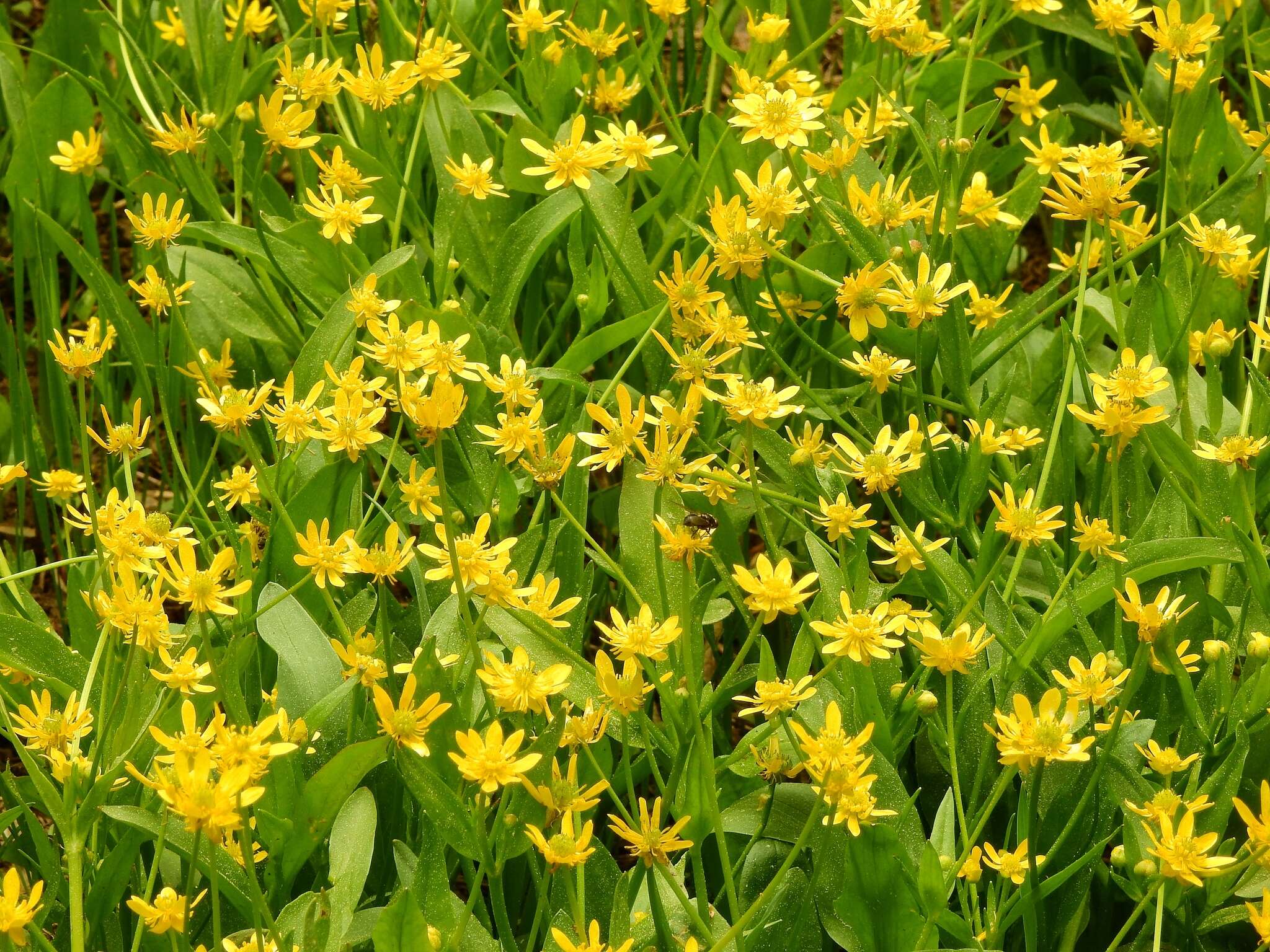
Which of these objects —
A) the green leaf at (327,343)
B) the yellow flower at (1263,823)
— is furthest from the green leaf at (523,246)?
Result: the yellow flower at (1263,823)

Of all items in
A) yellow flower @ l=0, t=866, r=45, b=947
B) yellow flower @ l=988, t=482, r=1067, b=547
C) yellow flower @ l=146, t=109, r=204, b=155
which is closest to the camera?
yellow flower @ l=0, t=866, r=45, b=947

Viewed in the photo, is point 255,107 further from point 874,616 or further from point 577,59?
point 874,616

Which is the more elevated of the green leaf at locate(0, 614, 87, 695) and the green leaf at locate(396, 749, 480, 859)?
the green leaf at locate(0, 614, 87, 695)

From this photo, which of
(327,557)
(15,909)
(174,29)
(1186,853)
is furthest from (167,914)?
(174,29)

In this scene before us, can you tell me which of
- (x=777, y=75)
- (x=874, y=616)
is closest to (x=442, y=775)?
(x=874, y=616)

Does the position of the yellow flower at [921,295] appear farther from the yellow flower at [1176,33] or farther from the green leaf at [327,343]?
the green leaf at [327,343]

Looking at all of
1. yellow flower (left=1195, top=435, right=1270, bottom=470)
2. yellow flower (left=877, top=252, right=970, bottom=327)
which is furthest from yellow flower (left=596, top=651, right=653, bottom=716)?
yellow flower (left=1195, top=435, right=1270, bottom=470)

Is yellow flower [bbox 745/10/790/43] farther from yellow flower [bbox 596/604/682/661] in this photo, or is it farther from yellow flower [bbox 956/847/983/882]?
yellow flower [bbox 956/847/983/882]
